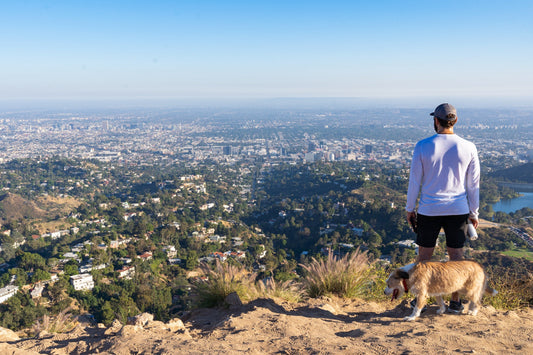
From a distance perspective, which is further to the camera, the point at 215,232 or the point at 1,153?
the point at 1,153

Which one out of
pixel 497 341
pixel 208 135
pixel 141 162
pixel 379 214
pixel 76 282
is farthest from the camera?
pixel 208 135

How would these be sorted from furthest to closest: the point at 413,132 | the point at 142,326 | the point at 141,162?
1. the point at 413,132
2. the point at 141,162
3. the point at 142,326

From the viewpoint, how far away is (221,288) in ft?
11.3

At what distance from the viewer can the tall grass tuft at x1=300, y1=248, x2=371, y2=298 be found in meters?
3.39

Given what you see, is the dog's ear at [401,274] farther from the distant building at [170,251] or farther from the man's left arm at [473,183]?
the distant building at [170,251]

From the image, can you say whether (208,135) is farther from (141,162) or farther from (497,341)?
(497,341)

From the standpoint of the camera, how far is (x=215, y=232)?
23969mm

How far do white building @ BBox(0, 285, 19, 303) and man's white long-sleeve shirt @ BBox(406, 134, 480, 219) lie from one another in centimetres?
1512

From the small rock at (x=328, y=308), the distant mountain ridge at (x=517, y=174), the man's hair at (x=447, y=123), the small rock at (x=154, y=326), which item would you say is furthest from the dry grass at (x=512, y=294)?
the distant mountain ridge at (x=517, y=174)

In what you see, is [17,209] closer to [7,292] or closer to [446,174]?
[7,292]

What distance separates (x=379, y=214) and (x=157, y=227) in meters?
15.7

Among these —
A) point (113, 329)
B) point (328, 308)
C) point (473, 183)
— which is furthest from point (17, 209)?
point (473, 183)

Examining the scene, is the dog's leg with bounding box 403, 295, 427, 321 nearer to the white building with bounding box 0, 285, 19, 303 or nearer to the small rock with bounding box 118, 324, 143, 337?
the small rock with bounding box 118, 324, 143, 337

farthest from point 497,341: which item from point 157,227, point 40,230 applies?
point 40,230
